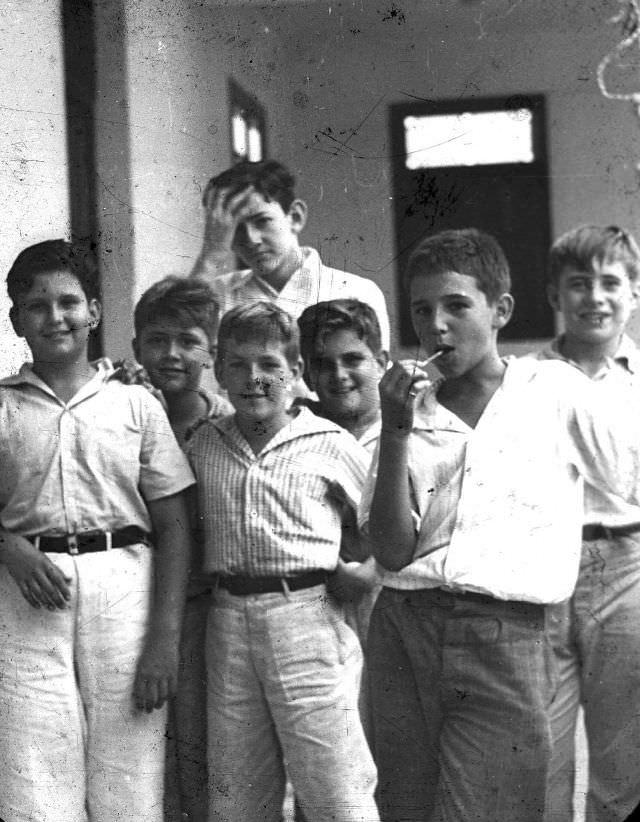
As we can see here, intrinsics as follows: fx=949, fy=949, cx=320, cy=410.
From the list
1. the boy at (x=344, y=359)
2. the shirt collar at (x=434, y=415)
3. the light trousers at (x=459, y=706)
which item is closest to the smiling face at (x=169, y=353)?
the boy at (x=344, y=359)

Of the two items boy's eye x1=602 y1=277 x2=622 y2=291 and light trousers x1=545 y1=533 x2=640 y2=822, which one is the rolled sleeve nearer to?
light trousers x1=545 y1=533 x2=640 y2=822

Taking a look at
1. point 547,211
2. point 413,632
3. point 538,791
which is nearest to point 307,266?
point 547,211

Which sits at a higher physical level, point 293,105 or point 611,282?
point 293,105

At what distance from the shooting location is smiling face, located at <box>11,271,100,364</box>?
1.77 m

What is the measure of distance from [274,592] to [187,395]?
15.7 inches

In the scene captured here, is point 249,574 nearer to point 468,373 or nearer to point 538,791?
point 468,373

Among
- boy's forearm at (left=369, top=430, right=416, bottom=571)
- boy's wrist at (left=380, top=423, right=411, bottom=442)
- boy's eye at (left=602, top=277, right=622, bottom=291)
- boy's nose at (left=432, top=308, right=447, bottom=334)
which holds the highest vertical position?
boy's eye at (left=602, top=277, right=622, bottom=291)

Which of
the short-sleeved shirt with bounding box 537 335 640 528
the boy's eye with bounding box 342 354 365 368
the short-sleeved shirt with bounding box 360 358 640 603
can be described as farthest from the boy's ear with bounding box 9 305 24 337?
the short-sleeved shirt with bounding box 537 335 640 528

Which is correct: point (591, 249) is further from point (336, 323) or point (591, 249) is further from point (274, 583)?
point (274, 583)

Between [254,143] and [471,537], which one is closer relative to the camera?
[471,537]

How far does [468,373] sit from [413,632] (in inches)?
18.6

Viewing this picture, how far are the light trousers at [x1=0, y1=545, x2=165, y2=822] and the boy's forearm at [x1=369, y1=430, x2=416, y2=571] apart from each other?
1.42 feet

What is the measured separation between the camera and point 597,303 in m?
1.75

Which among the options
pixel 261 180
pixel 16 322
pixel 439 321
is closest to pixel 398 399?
pixel 439 321
